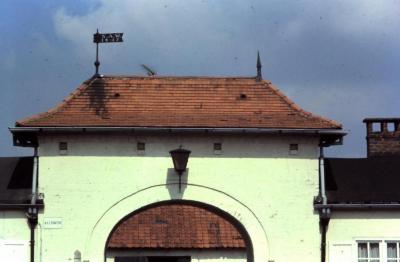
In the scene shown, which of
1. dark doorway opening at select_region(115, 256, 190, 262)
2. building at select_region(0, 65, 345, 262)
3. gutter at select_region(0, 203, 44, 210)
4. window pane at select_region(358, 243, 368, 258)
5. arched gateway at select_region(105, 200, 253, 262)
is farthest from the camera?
dark doorway opening at select_region(115, 256, 190, 262)

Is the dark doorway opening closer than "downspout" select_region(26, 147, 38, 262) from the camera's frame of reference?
No

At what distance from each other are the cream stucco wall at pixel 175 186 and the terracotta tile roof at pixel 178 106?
0.30 meters

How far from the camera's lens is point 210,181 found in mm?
15234

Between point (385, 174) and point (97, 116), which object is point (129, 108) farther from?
point (385, 174)

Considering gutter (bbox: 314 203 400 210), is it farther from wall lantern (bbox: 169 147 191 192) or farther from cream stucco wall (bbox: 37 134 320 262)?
wall lantern (bbox: 169 147 191 192)

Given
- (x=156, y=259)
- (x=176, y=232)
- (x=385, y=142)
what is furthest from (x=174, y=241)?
(x=385, y=142)

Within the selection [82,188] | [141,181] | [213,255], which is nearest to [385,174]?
[141,181]

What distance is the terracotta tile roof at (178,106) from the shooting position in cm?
1527

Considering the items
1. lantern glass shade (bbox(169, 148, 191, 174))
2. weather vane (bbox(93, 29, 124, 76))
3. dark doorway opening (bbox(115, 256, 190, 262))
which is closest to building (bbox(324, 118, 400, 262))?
lantern glass shade (bbox(169, 148, 191, 174))

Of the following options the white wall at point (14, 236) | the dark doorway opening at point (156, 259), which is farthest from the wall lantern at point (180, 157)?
the dark doorway opening at point (156, 259)

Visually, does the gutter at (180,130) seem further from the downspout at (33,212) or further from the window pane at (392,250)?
the window pane at (392,250)

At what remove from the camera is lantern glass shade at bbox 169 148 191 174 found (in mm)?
14828

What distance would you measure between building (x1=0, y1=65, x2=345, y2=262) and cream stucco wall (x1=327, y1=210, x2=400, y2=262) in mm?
255

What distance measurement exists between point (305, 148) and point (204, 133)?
1871mm
